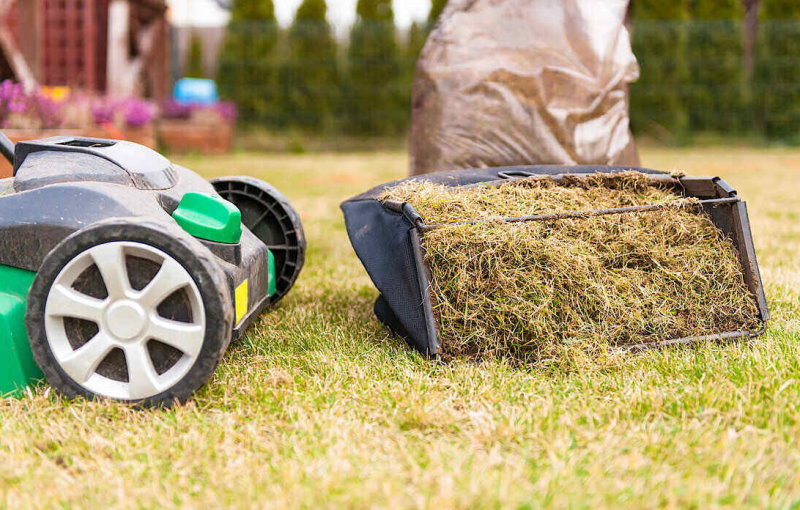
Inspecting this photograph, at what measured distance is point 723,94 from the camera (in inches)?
491

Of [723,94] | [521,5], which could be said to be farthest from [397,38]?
[521,5]

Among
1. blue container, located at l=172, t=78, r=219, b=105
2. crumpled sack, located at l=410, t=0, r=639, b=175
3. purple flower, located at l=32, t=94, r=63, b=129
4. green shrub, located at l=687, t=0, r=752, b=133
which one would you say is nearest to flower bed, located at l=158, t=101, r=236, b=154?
blue container, located at l=172, t=78, r=219, b=105

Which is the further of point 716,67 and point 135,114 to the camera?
point 716,67

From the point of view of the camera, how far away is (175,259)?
1556mm

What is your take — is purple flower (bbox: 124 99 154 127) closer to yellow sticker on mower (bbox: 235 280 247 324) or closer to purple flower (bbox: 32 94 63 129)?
purple flower (bbox: 32 94 63 129)

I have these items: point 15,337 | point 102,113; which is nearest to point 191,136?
point 102,113

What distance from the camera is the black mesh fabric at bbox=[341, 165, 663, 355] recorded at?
1937mm

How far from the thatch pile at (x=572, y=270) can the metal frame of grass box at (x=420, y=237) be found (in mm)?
34

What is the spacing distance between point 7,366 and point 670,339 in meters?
1.62

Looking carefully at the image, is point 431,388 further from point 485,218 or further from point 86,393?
point 86,393

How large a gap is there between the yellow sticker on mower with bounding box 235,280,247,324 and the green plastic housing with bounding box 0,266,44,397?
0.45 meters

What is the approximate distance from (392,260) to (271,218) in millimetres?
665

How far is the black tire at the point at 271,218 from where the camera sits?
2.47 m

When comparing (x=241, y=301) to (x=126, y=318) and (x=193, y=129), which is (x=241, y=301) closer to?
(x=126, y=318)
